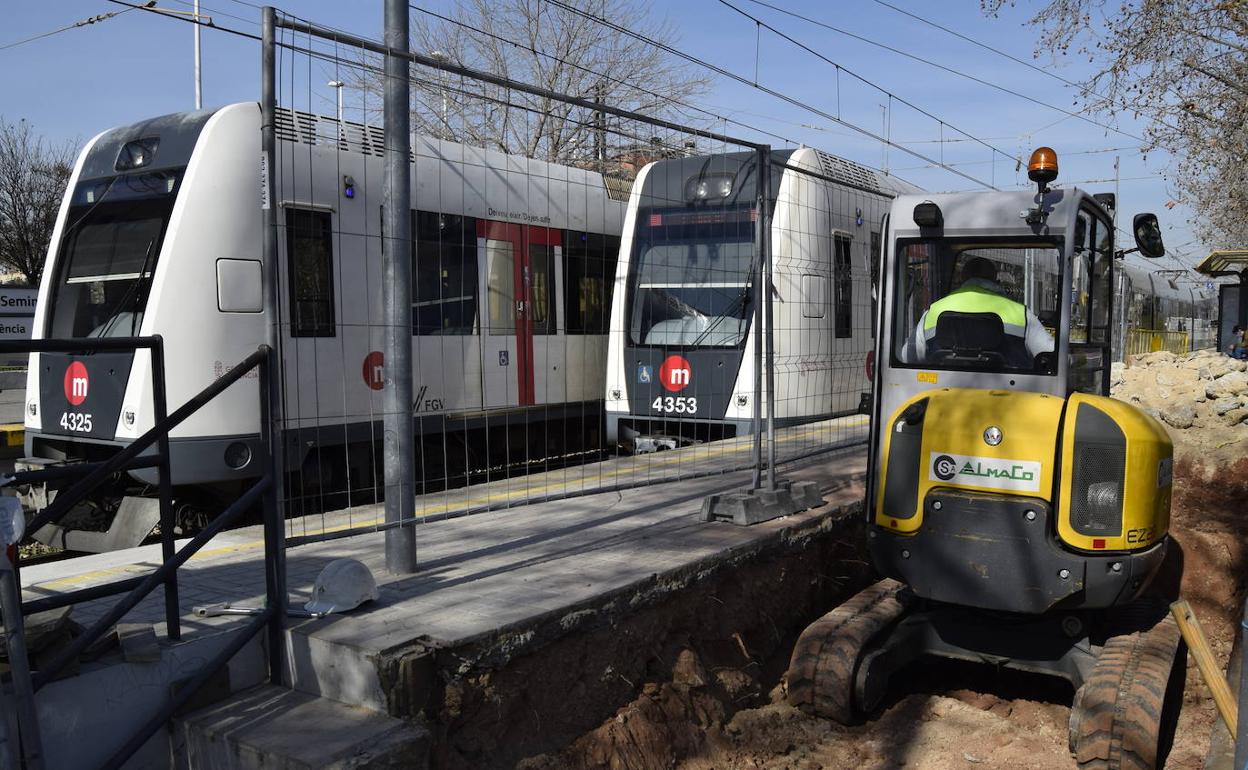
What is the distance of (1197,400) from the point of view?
10.9m

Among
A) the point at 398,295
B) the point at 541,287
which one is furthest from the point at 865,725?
the point at 541,287

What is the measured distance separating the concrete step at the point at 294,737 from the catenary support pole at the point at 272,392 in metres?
0.27

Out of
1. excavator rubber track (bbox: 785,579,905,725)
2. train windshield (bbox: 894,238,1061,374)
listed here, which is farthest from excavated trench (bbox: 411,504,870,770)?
train windshield (bbox: 894,238,1061,374)

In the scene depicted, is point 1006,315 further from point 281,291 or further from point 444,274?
point 444,274

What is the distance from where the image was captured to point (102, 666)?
3617 mm

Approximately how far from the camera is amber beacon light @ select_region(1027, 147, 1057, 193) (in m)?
4.99

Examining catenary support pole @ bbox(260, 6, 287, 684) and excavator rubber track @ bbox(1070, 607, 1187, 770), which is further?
excavator rubber track @ bbox(1070, 607, 1187, 770)

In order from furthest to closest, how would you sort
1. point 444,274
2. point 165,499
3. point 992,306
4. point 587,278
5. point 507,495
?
point 587,278, point 444,274, point 507,495, point 992,306, point 165,499

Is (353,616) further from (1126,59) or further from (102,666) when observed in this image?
(1126,59)

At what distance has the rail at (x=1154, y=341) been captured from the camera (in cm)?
1958

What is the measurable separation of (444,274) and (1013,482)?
20.3 ft

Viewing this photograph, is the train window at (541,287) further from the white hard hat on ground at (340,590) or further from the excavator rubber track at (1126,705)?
the excavator rubber track at (1126,705)

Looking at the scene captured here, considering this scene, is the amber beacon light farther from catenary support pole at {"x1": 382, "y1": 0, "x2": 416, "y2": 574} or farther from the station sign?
the station sign

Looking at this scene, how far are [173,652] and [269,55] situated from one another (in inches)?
93.8
